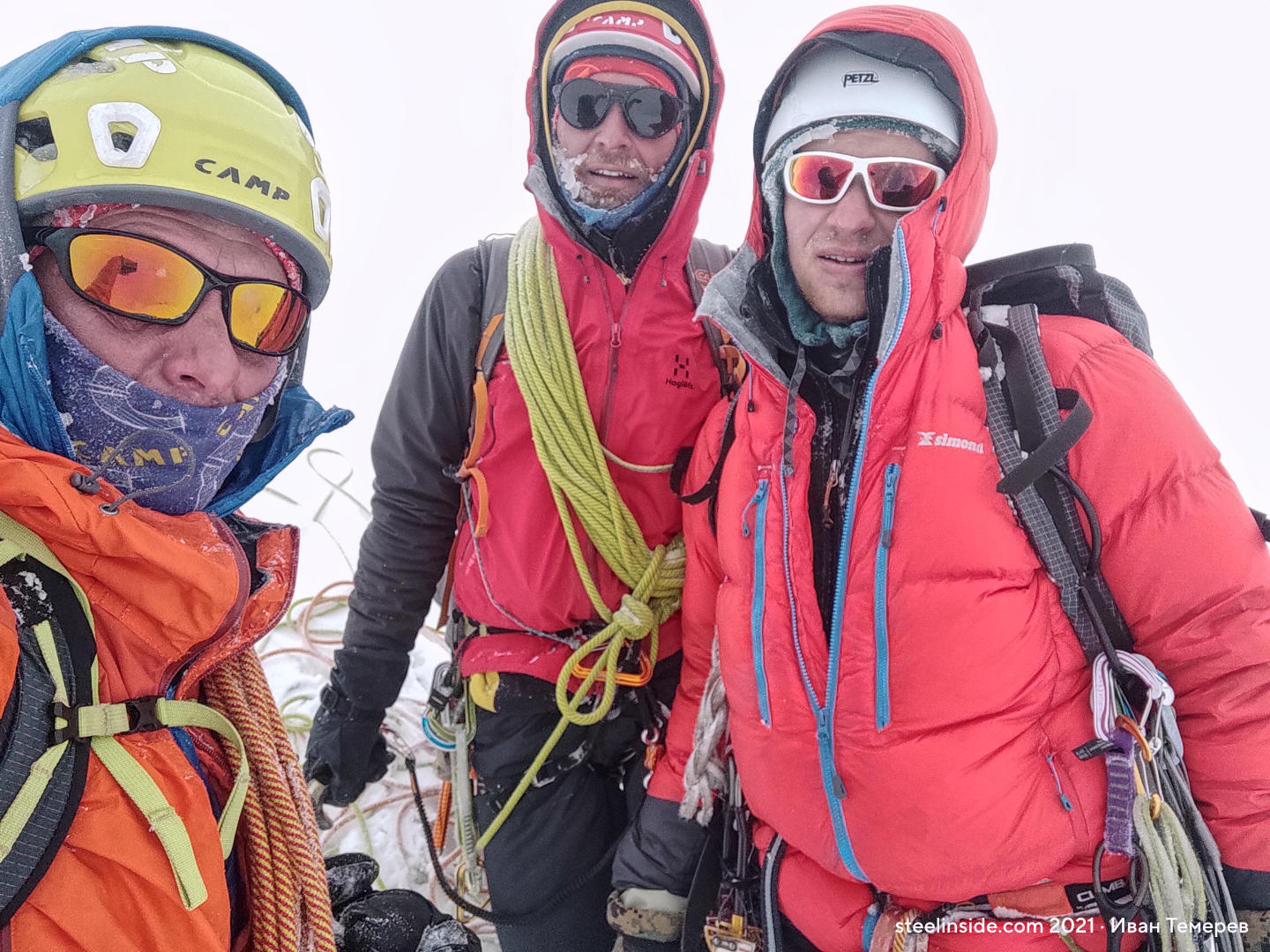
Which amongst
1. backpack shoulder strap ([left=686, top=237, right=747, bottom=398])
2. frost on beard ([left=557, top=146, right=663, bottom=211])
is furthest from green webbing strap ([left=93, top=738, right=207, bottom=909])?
frost on beard ([left=557, top=146, right=663, bottom=211])

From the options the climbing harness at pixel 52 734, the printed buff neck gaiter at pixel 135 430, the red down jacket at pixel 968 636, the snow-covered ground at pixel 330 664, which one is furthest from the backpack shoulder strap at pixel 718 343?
the snow-covered ground at pixel 330 664

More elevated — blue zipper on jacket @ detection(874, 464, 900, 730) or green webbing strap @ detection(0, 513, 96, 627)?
green webbing strap @ detection(0, 513, 96, 627)

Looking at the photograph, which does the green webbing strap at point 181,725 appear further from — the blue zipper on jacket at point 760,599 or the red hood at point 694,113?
the red hood at point 694,113

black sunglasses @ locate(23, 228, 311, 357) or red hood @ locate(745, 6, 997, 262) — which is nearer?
black sunglasses @ locate(23, 228, 311, 357)

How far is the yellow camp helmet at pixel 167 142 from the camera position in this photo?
37.9 inches

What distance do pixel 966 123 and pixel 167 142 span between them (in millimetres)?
1577

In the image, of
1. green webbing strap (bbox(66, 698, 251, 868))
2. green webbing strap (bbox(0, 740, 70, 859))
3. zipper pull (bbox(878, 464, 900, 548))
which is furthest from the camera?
zipper pull (bbox(878, 464, 900, 548))

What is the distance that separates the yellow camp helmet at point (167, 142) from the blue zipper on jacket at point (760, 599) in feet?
3.32

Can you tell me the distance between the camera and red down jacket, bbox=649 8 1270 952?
4.00 ft

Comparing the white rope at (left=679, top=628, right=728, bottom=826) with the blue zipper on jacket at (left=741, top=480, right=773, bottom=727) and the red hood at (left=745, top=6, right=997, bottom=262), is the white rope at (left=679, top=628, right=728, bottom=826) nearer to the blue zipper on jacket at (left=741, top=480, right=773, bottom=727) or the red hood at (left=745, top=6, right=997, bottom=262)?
the blue zipper on jacket at (left=741, top=480, right=773, bottom=727)

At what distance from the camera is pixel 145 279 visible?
3.22 feet

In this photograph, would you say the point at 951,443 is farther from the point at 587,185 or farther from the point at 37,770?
the point at 37,770

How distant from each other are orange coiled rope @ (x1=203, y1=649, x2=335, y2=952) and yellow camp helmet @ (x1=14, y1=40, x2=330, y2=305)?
0.75m

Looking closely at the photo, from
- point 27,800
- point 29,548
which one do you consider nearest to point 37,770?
point 27,800
